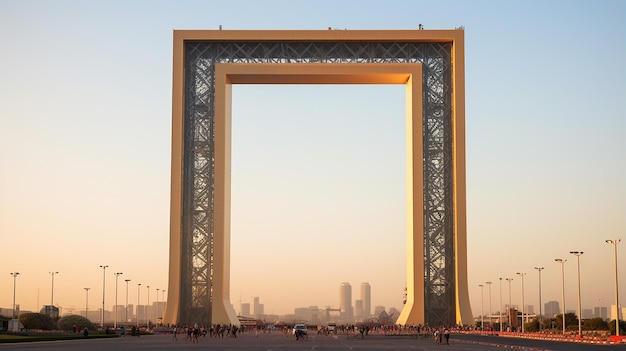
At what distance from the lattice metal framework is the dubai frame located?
0.26 feet

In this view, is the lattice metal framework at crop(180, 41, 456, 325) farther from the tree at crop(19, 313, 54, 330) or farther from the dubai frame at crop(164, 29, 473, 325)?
the tree at crop(19, 313, 54, 330)

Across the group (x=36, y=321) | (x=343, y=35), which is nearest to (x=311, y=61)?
(x=343, y=35)

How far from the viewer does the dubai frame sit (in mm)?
74250

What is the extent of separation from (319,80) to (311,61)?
173 centimetres

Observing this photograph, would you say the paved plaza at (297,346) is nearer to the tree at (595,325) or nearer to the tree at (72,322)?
the tree at (72,322)

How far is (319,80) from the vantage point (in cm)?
7712

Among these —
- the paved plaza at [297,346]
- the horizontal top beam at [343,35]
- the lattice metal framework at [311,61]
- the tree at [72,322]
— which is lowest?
the tree at [72,322]

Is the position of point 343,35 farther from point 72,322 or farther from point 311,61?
point 72,322

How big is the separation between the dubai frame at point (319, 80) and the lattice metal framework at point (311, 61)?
78 mm

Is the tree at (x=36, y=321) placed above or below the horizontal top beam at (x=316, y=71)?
below

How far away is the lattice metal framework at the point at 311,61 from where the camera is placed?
245ft

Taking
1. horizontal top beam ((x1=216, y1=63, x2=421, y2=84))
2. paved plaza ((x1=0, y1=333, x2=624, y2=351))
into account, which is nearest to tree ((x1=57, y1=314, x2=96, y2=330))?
horizontal top beam ((x1=216, y1=63, x2=421, y2=84))

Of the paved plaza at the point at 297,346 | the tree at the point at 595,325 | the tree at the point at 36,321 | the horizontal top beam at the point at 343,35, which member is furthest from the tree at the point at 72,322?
the tree at the point at 595,325

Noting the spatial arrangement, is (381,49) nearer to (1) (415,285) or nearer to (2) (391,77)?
(2) (391,77)
